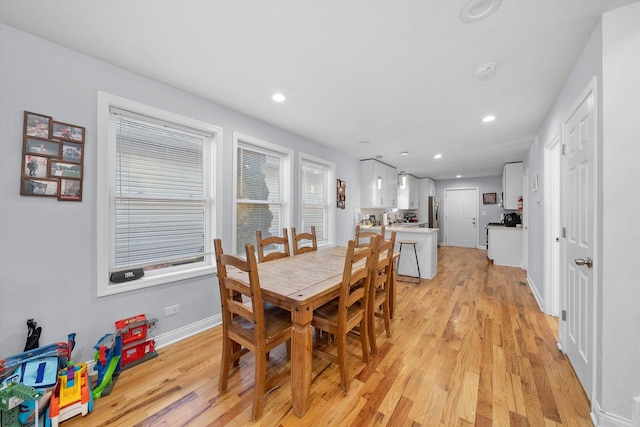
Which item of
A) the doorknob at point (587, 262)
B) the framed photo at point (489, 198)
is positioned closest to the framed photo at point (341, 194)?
the doorknob at point (587, 262)

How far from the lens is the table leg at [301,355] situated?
4.62 ft

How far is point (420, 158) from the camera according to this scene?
5.18 m

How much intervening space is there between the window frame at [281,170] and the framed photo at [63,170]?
4.21 ft

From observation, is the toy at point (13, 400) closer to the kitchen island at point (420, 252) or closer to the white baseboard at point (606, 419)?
the white baseboard at point (606, 419)

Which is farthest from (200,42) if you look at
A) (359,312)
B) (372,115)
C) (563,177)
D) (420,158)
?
(420,158)

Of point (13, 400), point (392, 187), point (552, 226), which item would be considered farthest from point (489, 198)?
point (13, 400)

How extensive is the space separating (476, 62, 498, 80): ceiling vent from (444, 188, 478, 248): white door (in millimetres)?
6936

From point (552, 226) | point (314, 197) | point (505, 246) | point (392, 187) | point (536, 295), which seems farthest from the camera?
point (392, 187)

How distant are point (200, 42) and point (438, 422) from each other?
2.95 meters

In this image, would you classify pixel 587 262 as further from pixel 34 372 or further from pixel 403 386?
pixel 34 372

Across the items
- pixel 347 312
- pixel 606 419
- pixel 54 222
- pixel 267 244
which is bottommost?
pixel 606 419

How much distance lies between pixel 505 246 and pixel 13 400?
283 inches

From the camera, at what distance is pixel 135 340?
76.9 inches

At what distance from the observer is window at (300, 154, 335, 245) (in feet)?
13.1
